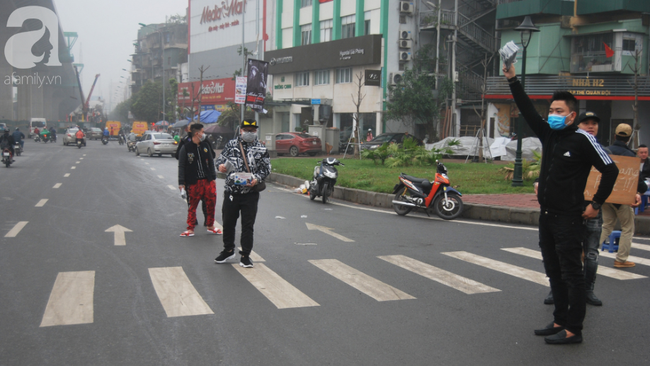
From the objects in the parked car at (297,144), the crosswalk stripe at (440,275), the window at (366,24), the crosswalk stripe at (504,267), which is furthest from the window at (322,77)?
the crosswalk stripe at (440,275)

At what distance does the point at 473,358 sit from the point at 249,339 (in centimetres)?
169

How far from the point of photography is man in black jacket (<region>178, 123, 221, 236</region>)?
10.0m

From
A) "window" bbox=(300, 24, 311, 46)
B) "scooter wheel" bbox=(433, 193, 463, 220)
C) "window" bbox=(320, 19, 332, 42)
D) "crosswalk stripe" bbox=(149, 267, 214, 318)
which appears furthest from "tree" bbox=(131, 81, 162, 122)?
"crosswalk stripe" bbox=(149, 267, 214, 318)

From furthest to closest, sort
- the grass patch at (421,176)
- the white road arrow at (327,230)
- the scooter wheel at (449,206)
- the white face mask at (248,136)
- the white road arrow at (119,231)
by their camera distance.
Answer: the grass patch at (421,176) → the scooter wheel at (449,206) → the white road arrow at (327,230) → the white road arrow at (119,231) → the white face mask at (248,136)

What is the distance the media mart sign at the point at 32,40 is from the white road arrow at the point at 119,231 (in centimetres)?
6969

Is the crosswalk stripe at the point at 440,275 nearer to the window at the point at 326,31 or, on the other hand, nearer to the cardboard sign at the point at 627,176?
the cardboard sign at the point at 627,176

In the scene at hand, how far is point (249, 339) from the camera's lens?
4645mm

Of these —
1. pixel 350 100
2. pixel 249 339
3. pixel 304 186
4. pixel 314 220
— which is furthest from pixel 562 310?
pixel 350 100

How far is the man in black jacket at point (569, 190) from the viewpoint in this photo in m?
4.54

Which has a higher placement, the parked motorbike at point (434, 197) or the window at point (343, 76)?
the window at point (343, 76)

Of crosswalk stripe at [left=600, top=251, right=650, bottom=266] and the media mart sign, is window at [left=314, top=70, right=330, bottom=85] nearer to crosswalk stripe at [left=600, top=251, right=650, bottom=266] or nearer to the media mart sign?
crosswalk stripe at [left=600, top=251, right=650, bottom=266]

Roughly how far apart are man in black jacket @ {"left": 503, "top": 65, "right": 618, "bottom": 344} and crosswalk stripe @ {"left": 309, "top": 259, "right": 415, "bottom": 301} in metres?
1.72

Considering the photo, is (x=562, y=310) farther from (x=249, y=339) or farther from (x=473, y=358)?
(x=249, y=339)

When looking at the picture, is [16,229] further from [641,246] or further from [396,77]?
[396,77]
